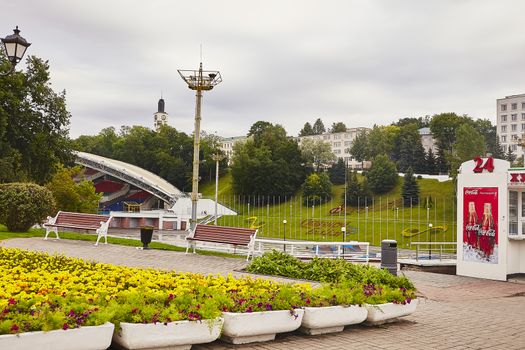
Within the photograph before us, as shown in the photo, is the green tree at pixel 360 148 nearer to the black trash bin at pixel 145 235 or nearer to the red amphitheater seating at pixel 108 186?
the red amphitheater seating at pixel 108 186

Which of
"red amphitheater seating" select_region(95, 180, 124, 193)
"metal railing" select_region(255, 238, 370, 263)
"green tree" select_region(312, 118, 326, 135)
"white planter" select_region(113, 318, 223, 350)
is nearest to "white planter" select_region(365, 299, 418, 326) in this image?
"white planter" select_region(113, 318, 223, 350)

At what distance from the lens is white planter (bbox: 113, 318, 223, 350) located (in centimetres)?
518

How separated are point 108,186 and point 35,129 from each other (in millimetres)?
58892

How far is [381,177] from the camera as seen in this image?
7112 centimetres

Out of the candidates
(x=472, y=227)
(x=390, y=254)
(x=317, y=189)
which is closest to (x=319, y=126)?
(x=317, y=189)

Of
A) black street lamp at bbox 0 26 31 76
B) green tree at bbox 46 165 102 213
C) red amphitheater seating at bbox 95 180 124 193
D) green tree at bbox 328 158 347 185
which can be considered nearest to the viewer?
black street lamp at bbox 0 26 31 76

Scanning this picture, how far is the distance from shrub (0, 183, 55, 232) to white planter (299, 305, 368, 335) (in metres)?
15.4

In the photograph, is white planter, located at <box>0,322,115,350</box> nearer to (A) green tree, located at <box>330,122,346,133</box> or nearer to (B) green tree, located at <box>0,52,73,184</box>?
(B) green tree, located at <box>0,52,73,184</box>

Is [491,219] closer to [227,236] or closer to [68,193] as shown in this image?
[227,236]

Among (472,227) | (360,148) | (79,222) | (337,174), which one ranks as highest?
(360,148)

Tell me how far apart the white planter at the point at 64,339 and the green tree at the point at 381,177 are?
67.8 metres

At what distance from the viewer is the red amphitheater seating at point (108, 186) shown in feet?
313

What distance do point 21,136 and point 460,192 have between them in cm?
3207

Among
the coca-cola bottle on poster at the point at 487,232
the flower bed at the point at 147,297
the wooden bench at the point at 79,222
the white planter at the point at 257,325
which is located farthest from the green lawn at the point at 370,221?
the white planter at the point at 257,325
